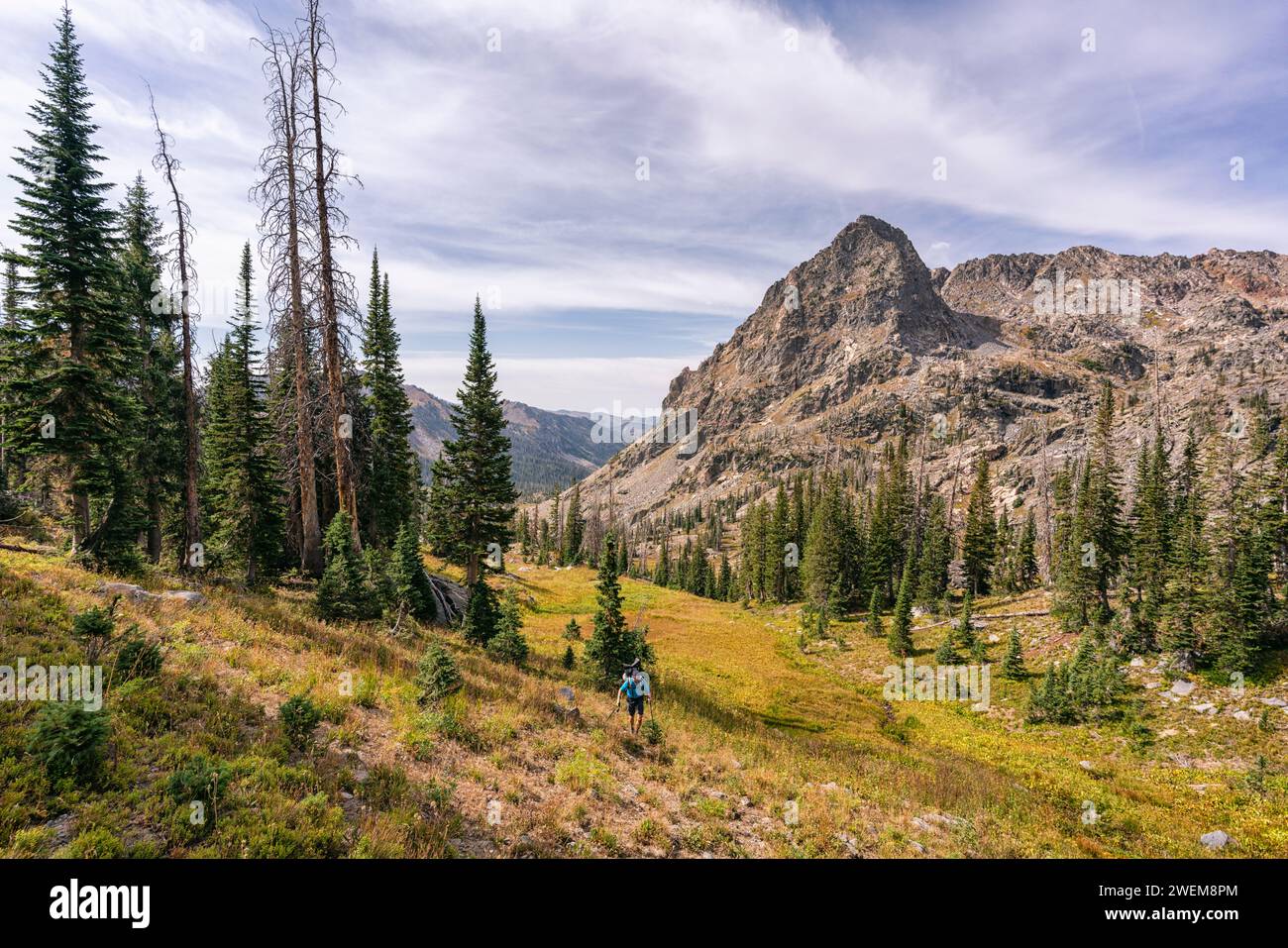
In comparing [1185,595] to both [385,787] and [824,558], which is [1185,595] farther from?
[385,787]

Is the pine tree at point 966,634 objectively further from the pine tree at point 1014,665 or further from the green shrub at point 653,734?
the green shrub at point 653,734

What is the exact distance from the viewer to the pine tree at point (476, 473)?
29250mm

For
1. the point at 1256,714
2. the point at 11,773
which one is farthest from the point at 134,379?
the point at 1256,714

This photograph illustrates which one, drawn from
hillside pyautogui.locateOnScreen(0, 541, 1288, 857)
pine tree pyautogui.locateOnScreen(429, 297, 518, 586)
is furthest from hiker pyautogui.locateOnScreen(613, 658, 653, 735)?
pine tree pyautogui.locateOnScreen(429, 297, 518, 586)

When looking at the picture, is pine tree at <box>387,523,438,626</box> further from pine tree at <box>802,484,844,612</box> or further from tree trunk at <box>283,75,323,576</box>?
pine tree at <box>802,484,844,612</box>

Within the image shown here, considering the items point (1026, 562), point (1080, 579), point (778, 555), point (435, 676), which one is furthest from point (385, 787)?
point (1026, 562)

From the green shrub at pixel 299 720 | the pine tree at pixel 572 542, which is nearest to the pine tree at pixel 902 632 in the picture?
the green shrub at pixel 299 720

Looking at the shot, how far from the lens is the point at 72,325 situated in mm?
17781

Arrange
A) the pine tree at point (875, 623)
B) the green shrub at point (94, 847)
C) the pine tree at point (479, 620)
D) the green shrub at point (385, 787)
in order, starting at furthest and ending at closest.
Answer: the pine tree at point (875, 623) → the pine tree at point (479, 620) → the green shrub at point (385, 787) → the green shrub at point (94, 847)

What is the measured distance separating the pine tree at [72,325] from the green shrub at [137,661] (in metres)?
11.2

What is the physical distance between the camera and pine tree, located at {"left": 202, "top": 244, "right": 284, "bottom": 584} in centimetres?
2086

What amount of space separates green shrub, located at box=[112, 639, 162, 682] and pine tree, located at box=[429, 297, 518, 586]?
2013 centimetres

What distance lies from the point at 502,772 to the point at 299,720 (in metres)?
3.65
